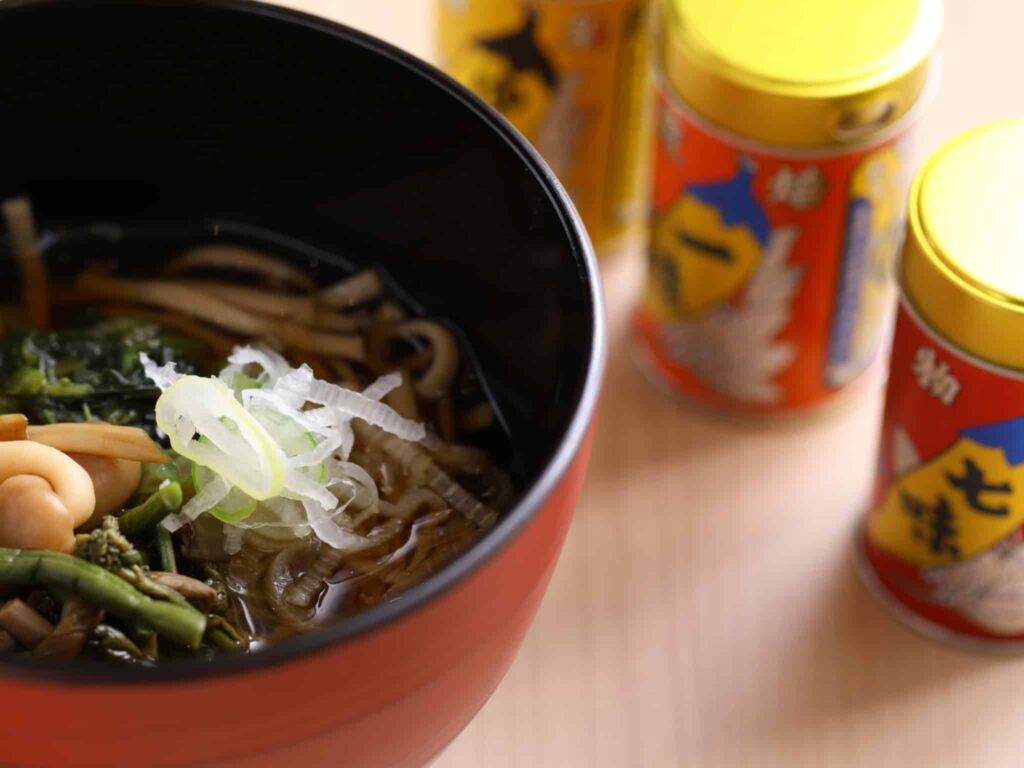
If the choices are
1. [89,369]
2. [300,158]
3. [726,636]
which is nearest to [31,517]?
[89,369]

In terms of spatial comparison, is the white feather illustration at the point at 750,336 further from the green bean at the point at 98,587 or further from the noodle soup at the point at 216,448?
the green bean at the point at 98,587

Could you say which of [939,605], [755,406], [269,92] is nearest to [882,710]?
[939,605]

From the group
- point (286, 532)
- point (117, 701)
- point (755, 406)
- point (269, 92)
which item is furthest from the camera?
point (755, 406)

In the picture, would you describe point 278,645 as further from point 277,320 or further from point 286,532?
point 277,320

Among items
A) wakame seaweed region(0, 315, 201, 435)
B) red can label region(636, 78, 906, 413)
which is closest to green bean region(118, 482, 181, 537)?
wakame seaweed region(0, 315, 201, 435)

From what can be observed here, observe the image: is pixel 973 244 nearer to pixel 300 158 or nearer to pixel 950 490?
pixel 950 490

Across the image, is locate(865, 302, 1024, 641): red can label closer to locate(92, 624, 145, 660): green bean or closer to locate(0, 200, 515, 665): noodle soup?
locate(0, 200, 515, 665): noodle soup
